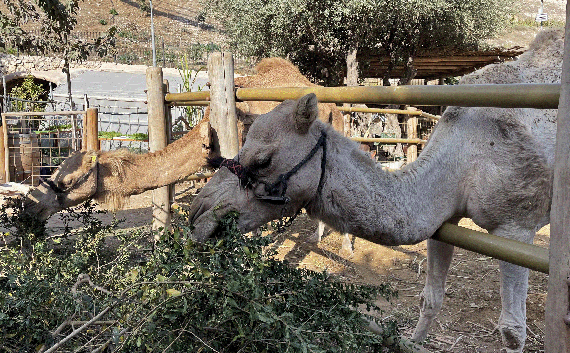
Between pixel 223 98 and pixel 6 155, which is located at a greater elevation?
pixel 223 98

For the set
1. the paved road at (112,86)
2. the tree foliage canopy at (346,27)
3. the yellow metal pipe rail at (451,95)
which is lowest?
the yellow metal pipe rail at (451,95)

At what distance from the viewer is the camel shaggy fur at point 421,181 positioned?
7.46ft

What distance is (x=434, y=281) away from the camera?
3324 mm

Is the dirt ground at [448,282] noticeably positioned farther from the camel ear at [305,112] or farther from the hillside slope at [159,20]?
the hillside slope at [159,20]

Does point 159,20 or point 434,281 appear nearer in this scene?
point 434,281

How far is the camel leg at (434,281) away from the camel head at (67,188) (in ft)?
11.8

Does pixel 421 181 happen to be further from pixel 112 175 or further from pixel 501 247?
pixel 112 175

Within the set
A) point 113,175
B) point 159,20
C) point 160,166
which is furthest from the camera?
point 159,20

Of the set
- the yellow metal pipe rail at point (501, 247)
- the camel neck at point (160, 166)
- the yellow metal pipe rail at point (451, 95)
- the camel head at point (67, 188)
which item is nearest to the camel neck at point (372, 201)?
the yellow metal pipe rail at point (501, 247)

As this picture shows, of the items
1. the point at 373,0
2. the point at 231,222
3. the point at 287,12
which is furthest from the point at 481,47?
the point at 231,222

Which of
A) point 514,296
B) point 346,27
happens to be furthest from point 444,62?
point 514,296

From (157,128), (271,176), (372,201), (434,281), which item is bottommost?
(434,281)

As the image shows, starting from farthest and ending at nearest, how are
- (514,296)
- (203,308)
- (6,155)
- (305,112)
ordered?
(6,155)
(514,296)
(305,112)
(203,308)

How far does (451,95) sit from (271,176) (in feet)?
2.90
